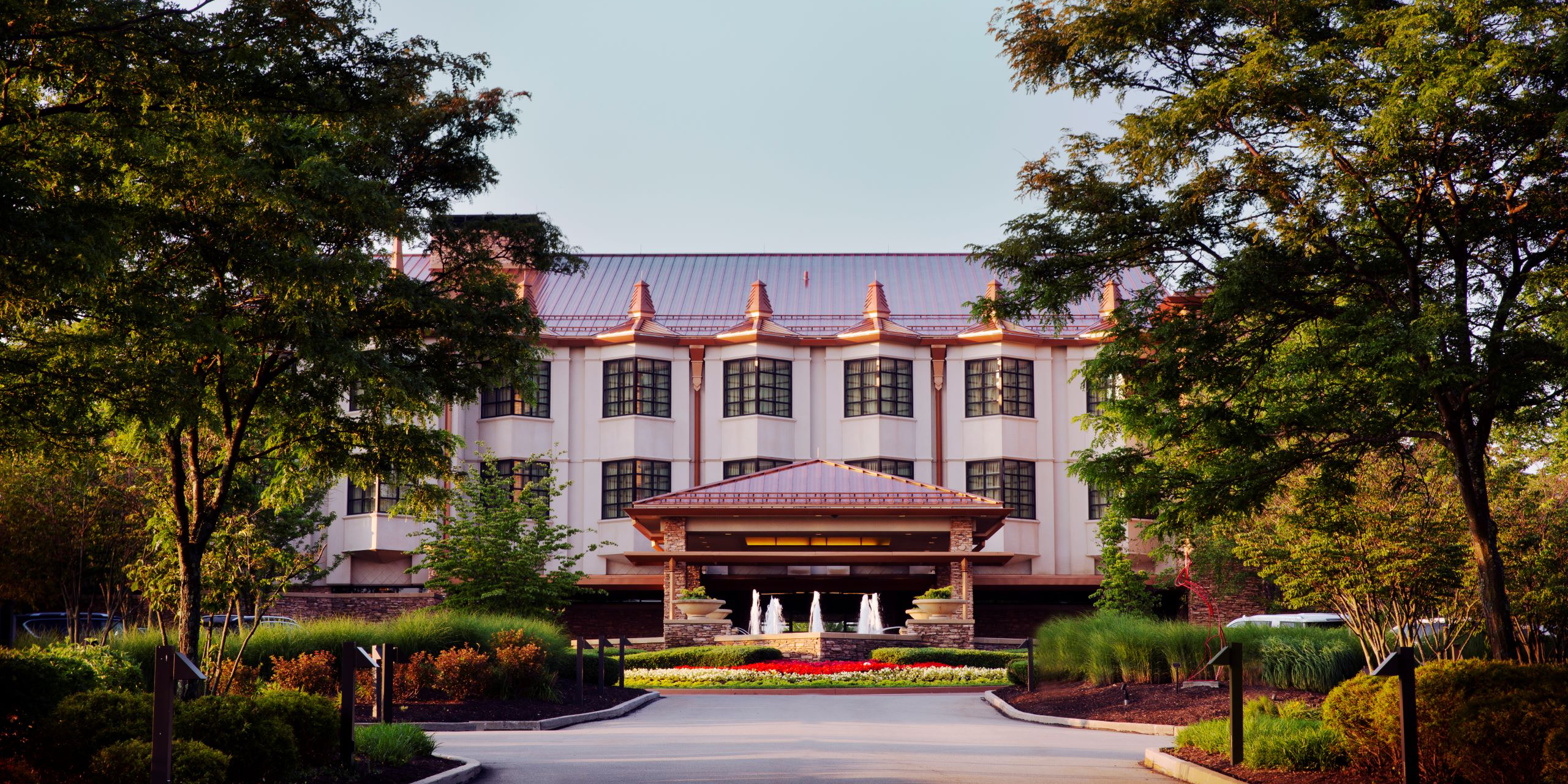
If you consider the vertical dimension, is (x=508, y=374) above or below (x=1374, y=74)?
below

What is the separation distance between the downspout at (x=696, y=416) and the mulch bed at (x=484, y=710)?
21.4 m

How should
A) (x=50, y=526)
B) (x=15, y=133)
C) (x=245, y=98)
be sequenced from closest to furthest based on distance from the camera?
(x=15, y=133), (x=245, y=98), (x=50, y=526)

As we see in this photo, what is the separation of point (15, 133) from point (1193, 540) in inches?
1011

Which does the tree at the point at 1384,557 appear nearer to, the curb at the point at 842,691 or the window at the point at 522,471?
the curb at the point at 842,691

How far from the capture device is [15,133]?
1016cm

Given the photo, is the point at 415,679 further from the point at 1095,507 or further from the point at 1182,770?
the point at 1095,507

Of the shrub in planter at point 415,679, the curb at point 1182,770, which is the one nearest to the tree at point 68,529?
the shrub in planter at point 415,679

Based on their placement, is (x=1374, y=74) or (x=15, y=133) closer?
(x=15, y=133)

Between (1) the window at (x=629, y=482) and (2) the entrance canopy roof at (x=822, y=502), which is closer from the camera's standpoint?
(2) the entrance canopy roof at (x=822, y=502)

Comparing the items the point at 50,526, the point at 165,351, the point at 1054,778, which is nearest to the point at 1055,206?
→ the point at 1054,778

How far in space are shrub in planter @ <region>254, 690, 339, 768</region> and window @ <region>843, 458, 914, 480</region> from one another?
31.1 m

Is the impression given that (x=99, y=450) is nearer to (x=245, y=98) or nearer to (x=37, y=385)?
(x=37, y=385)

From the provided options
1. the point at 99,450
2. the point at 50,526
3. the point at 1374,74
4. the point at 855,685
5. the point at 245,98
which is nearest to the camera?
the point at 245,98

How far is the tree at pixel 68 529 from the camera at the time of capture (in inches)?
1085
